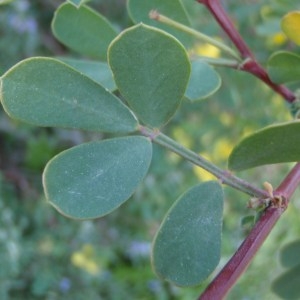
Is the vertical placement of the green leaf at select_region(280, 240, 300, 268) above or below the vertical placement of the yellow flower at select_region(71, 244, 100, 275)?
above

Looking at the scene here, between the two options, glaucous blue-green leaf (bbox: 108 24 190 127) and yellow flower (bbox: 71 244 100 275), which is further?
yellow flower (bbox: 71 244 100 275)

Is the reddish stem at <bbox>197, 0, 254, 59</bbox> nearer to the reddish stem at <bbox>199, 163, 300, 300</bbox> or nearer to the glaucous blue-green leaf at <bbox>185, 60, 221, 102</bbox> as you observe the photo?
the glaucous blue-green leaf at <bbox>185, 60, 221, 102</bbox>

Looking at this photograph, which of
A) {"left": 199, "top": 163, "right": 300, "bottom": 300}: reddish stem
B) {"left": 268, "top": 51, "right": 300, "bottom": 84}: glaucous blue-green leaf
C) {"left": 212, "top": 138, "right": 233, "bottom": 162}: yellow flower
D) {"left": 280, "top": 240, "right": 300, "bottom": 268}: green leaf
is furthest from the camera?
{"left": 212, "top": 138, "right": 233, "bottom": 162}: yellow flower

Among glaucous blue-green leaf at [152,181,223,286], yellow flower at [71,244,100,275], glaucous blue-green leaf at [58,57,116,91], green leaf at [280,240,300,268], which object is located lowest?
yellow flower at [71,244,100,275]

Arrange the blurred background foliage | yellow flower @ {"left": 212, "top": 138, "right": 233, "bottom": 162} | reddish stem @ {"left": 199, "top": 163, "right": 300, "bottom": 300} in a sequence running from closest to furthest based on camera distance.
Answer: reddish stem @ {"left": 199, "top": 163, "right": 300, "bottom": 300} → the blurred background foliage → yellow flower @ {"left": 212, "top": 138, "right": 233, "bottom": 162}

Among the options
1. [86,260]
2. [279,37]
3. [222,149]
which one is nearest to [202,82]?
[279,37]

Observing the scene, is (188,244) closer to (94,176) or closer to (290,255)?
(94,176)

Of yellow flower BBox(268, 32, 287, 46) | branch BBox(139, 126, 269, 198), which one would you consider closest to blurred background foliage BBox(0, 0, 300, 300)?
yellow flower BBox(268, 32, 287, 46)

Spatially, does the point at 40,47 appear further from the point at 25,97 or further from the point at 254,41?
the point at 25,97
